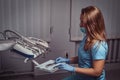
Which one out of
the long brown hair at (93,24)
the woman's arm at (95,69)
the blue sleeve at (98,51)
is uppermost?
the long brown hair at (93,24)

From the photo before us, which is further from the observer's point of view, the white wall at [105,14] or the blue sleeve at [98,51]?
the white wall at [105,14]

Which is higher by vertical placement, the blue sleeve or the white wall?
the white wall

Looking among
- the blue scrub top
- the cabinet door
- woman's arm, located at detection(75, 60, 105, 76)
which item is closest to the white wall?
the cabinet door

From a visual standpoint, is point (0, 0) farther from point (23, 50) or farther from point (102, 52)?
point (102, 52)

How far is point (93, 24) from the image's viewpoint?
1675 mm

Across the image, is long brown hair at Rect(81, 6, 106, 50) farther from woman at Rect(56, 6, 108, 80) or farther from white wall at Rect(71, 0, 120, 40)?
white wall at Rect(71, 0, 120, 40)

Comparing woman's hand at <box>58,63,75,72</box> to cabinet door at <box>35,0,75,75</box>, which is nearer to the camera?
woman's hand at <box>58,63,75,72</box>

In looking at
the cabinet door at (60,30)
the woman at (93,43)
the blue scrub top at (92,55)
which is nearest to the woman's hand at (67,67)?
the woman at (93,43)

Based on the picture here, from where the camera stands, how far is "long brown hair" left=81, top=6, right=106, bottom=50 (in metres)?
1.67

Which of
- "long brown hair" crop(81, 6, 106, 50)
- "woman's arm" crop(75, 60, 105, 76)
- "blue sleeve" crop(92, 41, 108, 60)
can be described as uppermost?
"long brown hair" crop(81, 6, 106, 50)

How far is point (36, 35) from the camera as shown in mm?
3463

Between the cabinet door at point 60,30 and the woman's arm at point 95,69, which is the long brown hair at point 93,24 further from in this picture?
the cabinet door at point 60,30

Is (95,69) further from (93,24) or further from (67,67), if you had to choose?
(93,24)

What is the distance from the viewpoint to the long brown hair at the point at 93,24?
1672mm
